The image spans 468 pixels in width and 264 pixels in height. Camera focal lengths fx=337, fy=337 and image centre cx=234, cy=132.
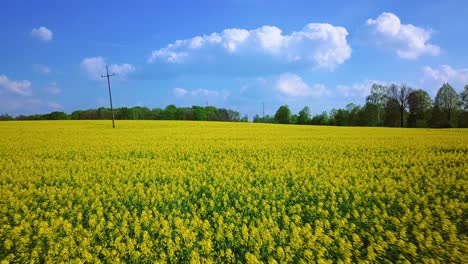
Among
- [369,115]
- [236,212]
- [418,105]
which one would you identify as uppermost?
[418,105]

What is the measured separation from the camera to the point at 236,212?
8.23m

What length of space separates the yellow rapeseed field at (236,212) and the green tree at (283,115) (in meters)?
75.8

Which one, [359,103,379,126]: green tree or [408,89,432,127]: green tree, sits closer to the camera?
[408,89,432,127]: green tree

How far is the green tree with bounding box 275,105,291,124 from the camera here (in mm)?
91250

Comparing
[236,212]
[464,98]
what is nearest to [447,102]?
[464,98]

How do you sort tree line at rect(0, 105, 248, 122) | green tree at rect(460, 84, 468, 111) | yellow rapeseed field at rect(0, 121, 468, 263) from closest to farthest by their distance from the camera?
yellow rapeseed field at rect(0, 121, 468, 263) → green tree at rect(460, 84, 468, 111) → tree line at rect(0, 105, 248, 122)

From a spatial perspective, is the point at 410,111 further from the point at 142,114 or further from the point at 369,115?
the point at 142,114

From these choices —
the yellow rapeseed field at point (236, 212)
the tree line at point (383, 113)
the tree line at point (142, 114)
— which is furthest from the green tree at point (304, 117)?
the yellow rapeseed field at point (236, 212)

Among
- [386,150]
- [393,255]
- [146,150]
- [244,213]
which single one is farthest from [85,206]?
[386,150]

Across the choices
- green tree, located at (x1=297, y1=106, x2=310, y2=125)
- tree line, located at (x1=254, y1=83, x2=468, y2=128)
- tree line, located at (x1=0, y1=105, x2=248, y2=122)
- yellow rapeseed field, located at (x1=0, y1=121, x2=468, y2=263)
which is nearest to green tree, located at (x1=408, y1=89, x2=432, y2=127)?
tree line, located at (x1=254, y1=83, x2=468, y2=128)

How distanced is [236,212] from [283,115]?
280ft

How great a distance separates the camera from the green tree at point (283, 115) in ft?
299

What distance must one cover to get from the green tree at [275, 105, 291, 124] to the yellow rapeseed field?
7584 centimetres

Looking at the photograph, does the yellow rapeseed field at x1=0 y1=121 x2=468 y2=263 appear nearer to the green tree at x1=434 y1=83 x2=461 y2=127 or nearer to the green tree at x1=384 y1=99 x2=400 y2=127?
the green tree at x1=434 y1=83 x2=461 y2=127
